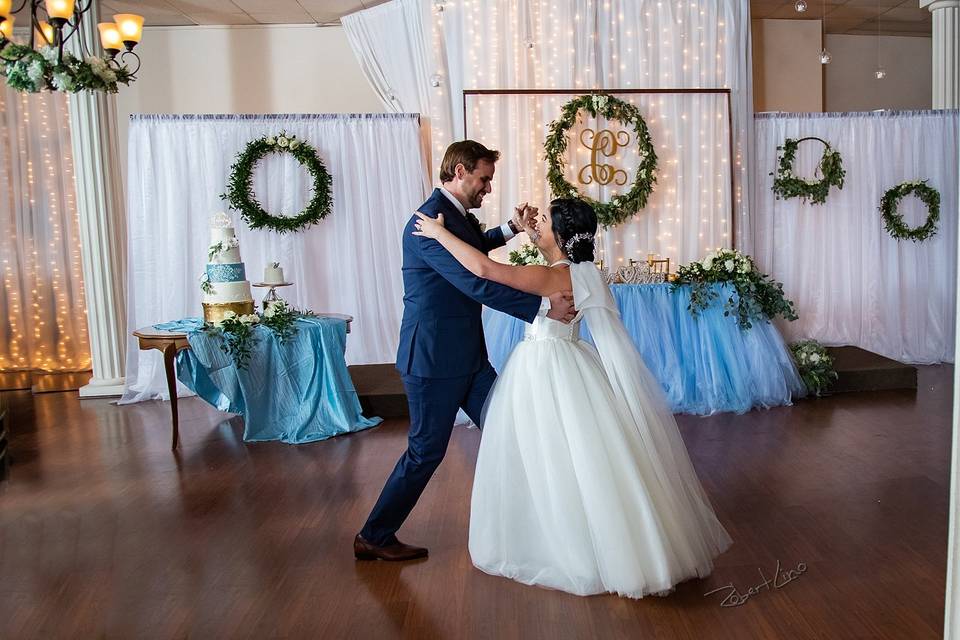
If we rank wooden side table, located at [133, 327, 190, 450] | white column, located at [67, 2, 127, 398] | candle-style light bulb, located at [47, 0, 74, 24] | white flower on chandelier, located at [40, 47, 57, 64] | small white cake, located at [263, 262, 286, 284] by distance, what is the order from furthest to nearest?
white column, located at [67, 2, 127, 398] < small white cake, located at [263, 262, 286, 284] < wooden side table, located at [133, 327, 190, 450] < white flower on chandelier, located at [40, 47, 57, 64] < candle-style light bulb, located at [47, 0, 74, 24]

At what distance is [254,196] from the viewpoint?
7.42 m

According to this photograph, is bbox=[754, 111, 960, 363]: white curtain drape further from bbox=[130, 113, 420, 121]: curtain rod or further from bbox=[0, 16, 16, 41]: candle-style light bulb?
bbox=[0, 16, 16, 41]: candle-style light bulb

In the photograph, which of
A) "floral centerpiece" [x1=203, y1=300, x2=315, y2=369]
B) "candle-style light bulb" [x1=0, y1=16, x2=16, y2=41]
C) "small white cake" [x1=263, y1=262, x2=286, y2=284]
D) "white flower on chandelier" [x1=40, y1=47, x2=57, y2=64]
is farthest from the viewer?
"small white cake" [x1=263, y1=262, x2=286, y2=284]

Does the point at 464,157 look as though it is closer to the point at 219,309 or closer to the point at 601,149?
the point at 219,309

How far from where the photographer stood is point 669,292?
243 inches

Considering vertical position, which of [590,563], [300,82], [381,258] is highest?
[300,82]

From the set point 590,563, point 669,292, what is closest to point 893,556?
point 590,563

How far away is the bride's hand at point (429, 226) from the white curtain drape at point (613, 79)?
433cm

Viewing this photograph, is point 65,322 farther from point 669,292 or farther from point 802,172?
point 802,172

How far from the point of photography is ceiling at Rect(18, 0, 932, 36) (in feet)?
25.3

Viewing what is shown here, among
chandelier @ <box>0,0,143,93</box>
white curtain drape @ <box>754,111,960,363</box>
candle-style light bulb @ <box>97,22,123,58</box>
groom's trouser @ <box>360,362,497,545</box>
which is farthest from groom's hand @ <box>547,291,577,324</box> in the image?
white curtain drape @ <box>754,111,960,363</box>

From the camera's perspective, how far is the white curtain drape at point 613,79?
7344 mm

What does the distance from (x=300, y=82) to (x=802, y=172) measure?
5.19 metres
